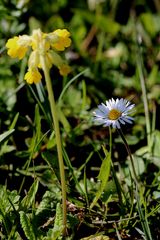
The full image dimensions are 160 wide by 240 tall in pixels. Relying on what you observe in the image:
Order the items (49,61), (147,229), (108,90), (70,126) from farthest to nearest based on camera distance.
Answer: (108,90) < (70,126) < (147,229) < (49,61)

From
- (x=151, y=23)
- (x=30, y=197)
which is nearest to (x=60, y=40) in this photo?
(x=30, y=197)

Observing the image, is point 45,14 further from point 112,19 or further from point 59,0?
point 112,19

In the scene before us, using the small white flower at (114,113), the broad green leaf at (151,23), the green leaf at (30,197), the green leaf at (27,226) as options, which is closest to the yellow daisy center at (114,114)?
the small white flower at (114,113)

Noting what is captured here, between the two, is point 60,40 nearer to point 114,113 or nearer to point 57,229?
point 114,113

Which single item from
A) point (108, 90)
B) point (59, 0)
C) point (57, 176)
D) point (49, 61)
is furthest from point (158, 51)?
point (49, 61)

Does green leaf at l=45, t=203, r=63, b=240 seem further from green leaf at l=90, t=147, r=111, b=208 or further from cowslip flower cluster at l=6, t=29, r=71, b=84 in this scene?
cowslip flower cluster at l=6, t=29, r=71, b=84
